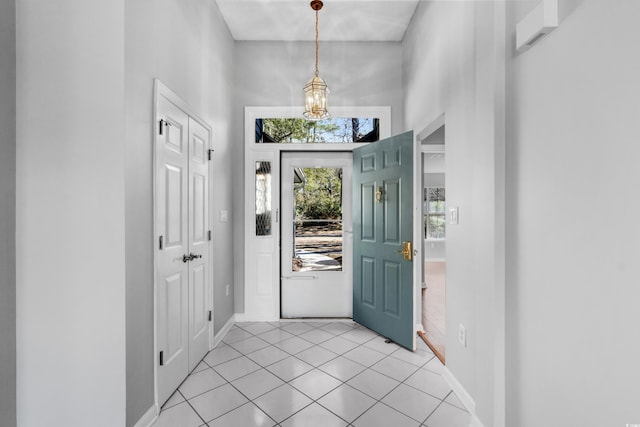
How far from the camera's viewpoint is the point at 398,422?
1809 millimetres

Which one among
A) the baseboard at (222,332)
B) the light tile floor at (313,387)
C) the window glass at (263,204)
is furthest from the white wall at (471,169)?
the baseboard at (222,332)

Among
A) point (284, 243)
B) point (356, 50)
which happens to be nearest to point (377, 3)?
point (356, 50)

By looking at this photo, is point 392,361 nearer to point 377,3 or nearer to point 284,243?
point 284,243

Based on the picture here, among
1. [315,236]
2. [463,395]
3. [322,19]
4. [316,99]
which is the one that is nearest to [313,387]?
[463,395]

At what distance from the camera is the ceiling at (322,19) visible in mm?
2938

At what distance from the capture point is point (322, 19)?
10.3 feet
